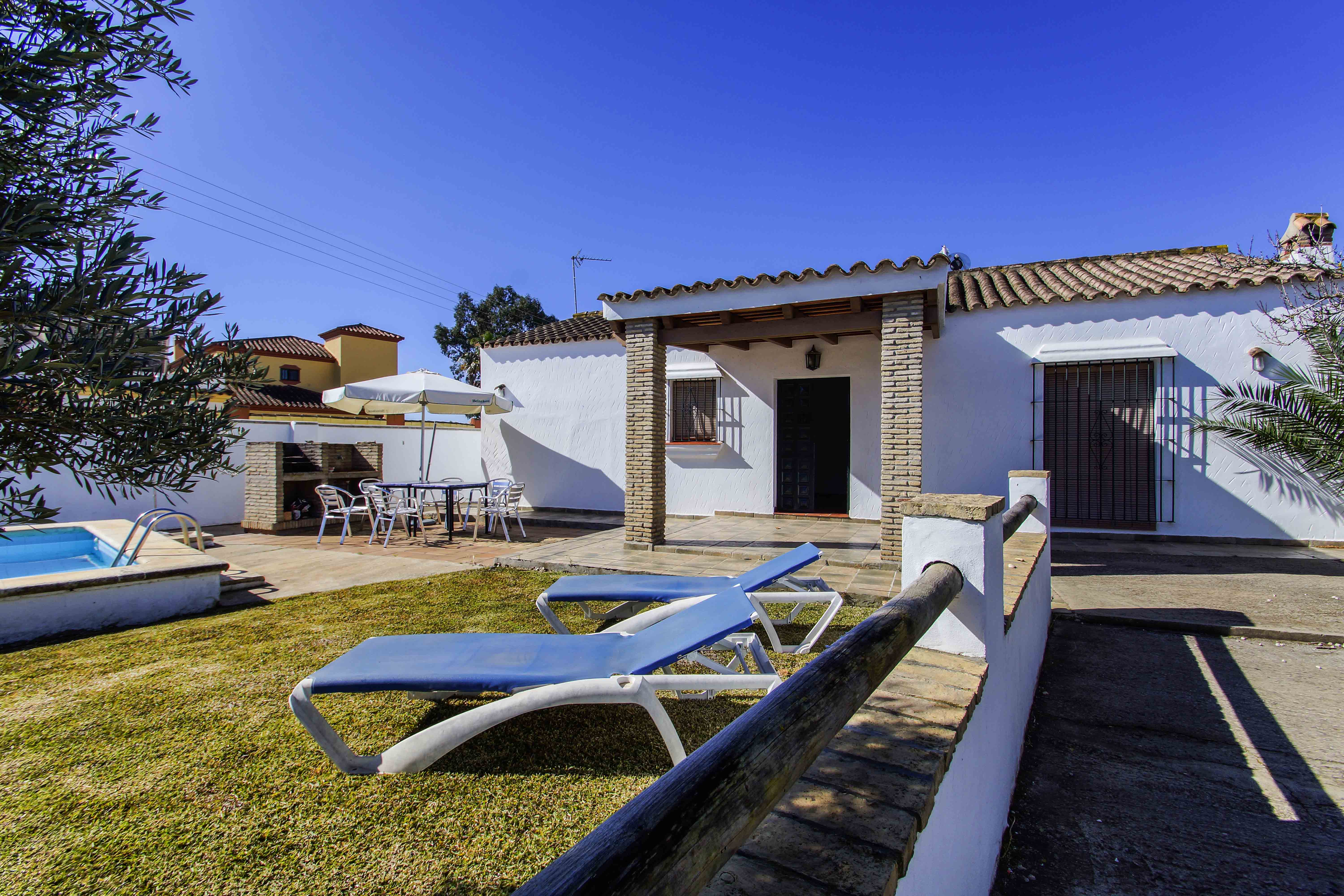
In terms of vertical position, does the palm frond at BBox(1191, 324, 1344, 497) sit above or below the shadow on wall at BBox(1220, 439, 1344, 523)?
above

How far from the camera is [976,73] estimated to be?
9.27 metres

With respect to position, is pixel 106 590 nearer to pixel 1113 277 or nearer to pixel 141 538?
pixel 141 538

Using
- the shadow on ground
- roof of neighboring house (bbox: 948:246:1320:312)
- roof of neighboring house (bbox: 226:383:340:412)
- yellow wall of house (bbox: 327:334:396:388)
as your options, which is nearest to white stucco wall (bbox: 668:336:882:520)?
roof of neighboring house (bbox: 948:246:1320:312)

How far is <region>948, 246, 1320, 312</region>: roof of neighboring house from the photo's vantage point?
8.02 meters

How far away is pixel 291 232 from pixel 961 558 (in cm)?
3134

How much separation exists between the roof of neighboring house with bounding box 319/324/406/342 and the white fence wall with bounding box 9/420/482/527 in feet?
73.5

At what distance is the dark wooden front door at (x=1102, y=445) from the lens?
27.3 feet

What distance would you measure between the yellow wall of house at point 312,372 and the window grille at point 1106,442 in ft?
108

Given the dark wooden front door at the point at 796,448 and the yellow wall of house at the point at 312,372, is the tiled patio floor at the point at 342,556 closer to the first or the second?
the dark wooden front door at the point at 796,448

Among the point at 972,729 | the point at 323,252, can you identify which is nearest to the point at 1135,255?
the point at 972,729

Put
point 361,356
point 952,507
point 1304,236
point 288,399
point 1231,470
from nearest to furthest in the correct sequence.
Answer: point 952,507
point 1231,470
point 1304,236
point 288,399
point 361,356

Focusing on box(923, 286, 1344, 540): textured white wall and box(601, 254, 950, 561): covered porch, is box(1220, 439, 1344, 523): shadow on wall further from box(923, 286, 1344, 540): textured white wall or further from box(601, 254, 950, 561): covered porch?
box(601, 254, 950, 561): covered porch

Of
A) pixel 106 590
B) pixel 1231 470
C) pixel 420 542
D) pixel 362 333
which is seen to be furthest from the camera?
pixel 362 333

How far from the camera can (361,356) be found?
33.9 m
